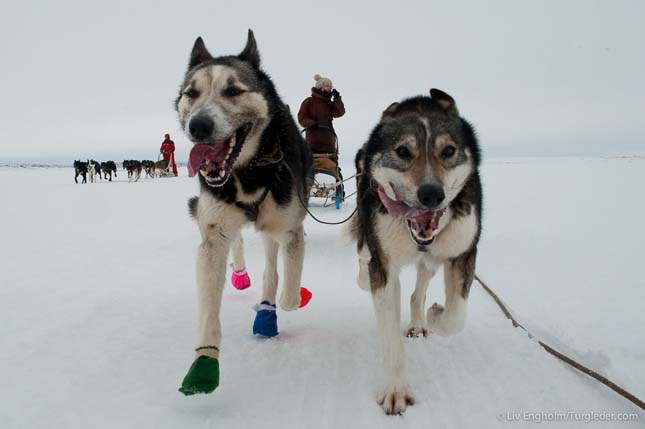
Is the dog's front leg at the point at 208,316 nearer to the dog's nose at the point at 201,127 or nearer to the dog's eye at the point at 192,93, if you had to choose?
the dog's nose at the point at 201,127

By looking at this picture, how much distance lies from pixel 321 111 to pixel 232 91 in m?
3.90

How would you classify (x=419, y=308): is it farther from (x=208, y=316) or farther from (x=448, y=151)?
(x=208, y=316)

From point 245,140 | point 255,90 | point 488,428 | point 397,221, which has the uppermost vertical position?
point 255,90

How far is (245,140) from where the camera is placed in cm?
222

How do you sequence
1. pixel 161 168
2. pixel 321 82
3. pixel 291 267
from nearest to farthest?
pixel 291 267
pixel 321 82
pixel 161 168

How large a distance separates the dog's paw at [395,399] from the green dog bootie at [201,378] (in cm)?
75

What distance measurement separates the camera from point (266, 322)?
2.53m

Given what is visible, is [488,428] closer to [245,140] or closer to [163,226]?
[245,140]

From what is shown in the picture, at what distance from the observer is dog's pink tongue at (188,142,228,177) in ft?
6.72

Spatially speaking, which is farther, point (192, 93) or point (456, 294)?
point (192, 93)

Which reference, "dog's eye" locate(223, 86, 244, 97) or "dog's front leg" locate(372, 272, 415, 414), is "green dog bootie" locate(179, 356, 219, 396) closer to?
"dog's front leg" locate(372, 272, 415, 414)

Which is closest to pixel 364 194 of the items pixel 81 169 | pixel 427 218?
pixel 427 218

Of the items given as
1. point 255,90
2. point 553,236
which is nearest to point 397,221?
point 255,90

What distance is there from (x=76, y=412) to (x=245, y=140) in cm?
148
